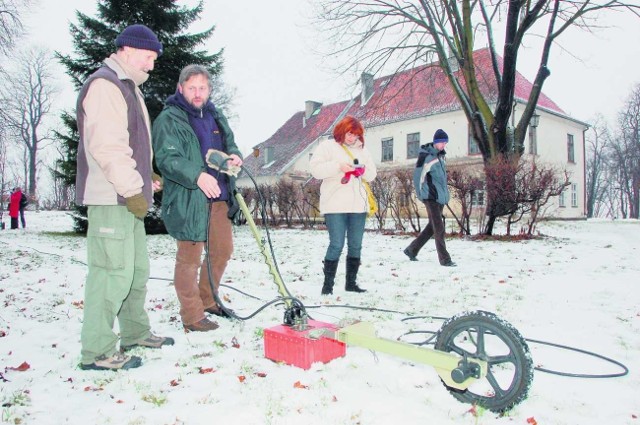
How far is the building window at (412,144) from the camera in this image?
30641mm

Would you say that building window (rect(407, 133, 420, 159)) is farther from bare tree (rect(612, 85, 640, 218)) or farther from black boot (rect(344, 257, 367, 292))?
black boot (rect(344, 257, 367, 292))

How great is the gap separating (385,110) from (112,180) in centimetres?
2527

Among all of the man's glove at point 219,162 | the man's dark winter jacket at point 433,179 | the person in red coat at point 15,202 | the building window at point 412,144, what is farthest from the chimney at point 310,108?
the man's glove at point 219,162

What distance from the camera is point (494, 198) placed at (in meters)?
10.8

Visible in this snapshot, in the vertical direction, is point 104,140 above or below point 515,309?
above

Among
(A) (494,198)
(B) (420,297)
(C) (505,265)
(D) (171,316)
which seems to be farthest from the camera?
(A) (494,198)

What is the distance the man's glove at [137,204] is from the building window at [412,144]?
28.7 metres

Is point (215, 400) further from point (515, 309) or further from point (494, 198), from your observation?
point (494, 198)

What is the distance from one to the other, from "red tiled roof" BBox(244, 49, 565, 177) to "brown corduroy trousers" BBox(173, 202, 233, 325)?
1975 cm

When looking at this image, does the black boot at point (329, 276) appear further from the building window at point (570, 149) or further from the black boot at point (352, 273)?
the building window at point (570, 149)

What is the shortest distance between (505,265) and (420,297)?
2.75 metres

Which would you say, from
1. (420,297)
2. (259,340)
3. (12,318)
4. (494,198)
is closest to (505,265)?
(420,297)

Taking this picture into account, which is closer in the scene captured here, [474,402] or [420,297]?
[474,402]

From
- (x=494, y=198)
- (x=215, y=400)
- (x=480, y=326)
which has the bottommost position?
(x=215, y=400)
